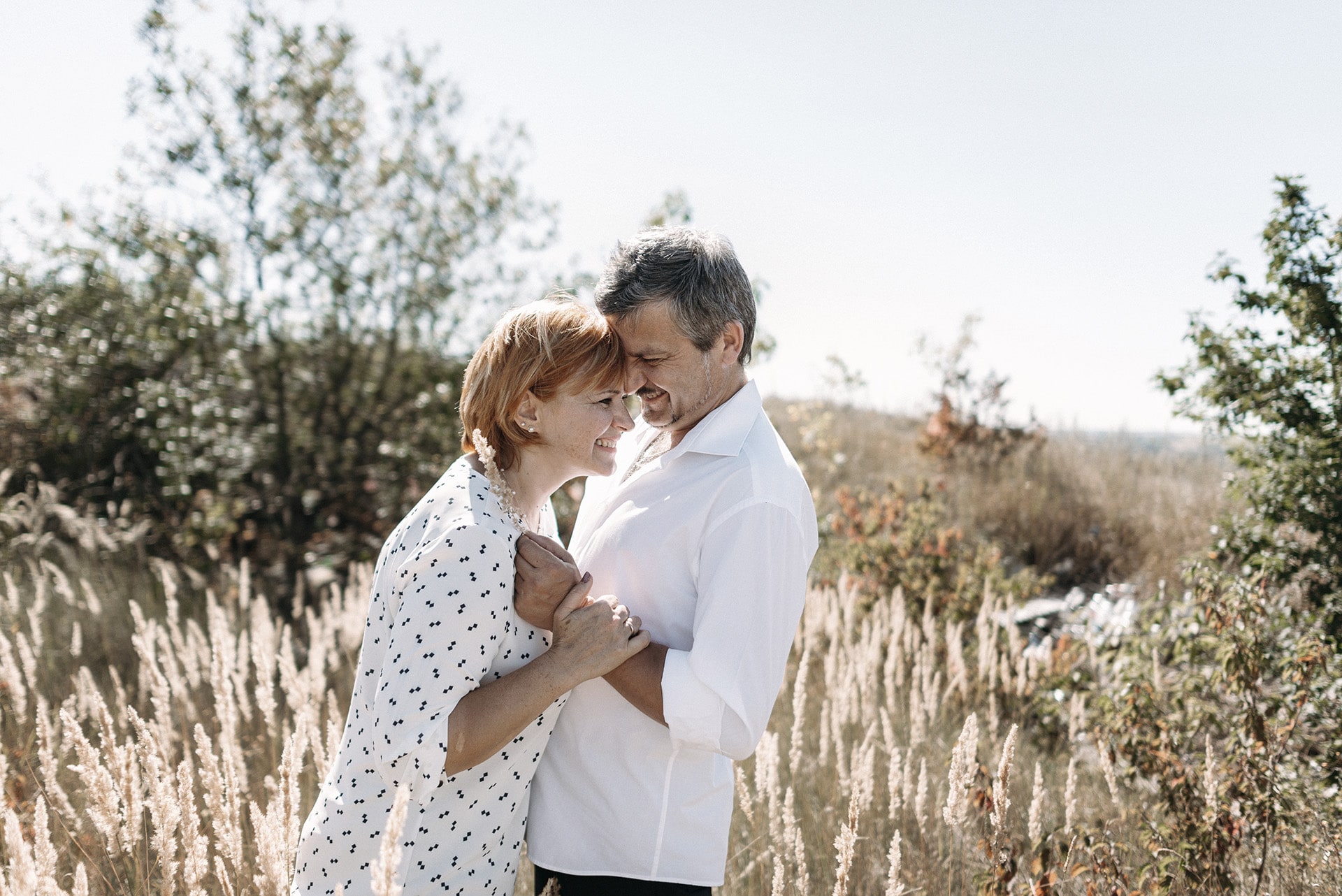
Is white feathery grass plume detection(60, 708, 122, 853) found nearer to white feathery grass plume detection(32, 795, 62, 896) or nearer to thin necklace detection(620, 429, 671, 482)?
white feathery grass plume detection(32, 795, 62, 896)

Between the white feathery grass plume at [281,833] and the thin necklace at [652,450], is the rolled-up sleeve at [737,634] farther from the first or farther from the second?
the white feathery grass plume at [281,833]

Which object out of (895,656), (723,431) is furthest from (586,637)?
(895,656)

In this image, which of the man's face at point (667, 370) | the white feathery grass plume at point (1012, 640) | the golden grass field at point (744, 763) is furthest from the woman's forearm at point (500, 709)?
the white feathery grass plume at point (1012, 640)

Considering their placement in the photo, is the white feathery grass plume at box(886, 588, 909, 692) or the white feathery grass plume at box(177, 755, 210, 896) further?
the white feathery grass plume at box(886, 588, 909, 692)

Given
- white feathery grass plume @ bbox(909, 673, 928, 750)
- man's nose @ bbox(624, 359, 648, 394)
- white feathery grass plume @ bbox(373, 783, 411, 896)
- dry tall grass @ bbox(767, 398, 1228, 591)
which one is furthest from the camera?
dry tall grass @ bbox(767, 398, 1228, 591)

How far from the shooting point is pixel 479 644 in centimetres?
169

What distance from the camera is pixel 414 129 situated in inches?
258

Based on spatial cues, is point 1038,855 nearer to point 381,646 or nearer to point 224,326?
point 381,646

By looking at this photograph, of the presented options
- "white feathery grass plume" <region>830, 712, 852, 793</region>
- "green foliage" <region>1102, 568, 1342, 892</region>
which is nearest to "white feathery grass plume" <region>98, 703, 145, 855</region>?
"white feathery grass plume" <region>830, 712, 852, 793</region>

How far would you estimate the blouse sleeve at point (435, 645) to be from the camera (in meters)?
1.61

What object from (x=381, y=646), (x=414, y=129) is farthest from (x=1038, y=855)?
(x=414, y=129)

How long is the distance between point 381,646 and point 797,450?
34.0 ft

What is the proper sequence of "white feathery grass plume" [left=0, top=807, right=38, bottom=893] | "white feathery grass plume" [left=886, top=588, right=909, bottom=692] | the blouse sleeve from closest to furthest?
"white feathery grass plume" [left=0, top=807, right=38, bottom=893] < the blouse sleeve < "white feathery grass plume" [left=886, top=588, right=909, bottom=692]

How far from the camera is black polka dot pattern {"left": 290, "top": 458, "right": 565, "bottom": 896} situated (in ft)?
5.32
